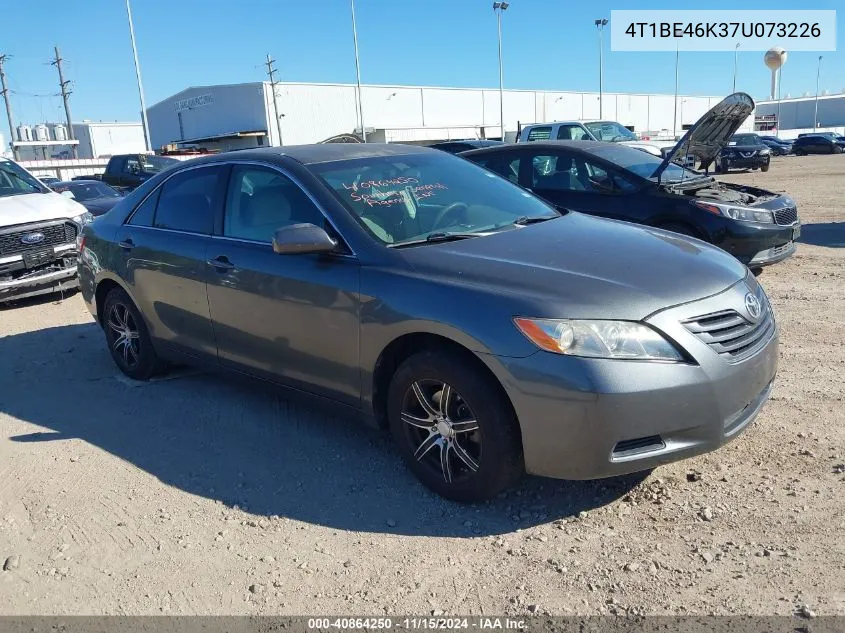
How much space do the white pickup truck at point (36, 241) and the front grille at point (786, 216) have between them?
7.56 m

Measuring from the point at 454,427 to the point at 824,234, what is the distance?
933 centimetres

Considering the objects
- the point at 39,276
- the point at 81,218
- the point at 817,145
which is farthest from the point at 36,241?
the point at 817,145

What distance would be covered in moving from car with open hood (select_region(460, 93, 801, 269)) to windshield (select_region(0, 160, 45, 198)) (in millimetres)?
5887

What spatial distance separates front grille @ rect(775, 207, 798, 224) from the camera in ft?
24.6

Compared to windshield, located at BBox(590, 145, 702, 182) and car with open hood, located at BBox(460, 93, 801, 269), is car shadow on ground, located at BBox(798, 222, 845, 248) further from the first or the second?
windshield, located at BBox(590, 145, 702, 182)

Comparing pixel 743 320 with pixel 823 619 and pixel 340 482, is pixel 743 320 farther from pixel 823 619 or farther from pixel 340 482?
pixel 340 482

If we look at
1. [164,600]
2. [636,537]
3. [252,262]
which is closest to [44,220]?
[252,262]

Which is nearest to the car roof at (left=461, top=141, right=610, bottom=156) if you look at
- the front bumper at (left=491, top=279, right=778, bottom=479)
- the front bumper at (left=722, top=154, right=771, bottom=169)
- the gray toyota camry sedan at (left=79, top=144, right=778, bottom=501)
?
the gray toyota camry sedan at (left=79, top=144, right=778, bottom=501)

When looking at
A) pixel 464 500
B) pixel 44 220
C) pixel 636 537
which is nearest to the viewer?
pixel 636 537

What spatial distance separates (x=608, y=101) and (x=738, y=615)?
3118 inches

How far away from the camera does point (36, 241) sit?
8.02 m

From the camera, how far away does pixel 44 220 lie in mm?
8148

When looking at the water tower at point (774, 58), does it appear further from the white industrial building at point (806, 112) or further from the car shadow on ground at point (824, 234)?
the car shadow on ground at point (824, 234)

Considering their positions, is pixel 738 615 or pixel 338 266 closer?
pixel 738 615
